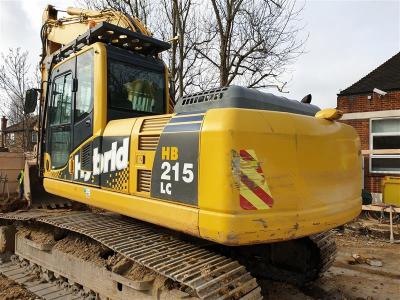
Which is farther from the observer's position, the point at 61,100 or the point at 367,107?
the point at 367,107

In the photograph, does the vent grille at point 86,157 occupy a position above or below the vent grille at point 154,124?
below

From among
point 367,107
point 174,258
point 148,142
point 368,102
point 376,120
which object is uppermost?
point 368,102

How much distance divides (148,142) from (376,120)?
1097cm

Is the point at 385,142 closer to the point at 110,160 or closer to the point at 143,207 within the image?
the point at 110,160

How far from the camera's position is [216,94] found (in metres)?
3.18

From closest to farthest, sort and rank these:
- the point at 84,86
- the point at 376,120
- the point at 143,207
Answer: the point at 143,207 < the point at 84,86 < the point at 376,120

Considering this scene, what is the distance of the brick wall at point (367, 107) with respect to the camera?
12002 mm

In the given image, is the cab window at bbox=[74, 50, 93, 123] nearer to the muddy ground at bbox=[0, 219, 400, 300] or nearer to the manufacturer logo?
the manufacturer logo

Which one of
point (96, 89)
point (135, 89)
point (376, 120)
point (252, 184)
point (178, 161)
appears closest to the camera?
Answer: point (252, 184)

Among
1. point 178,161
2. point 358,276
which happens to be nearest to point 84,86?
point 178,161

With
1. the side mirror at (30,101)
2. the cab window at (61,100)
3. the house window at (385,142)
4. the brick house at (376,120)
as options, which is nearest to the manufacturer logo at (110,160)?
the cab window at (61,100)

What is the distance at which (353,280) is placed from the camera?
5.20 meters

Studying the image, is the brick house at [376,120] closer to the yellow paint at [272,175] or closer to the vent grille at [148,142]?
the yellow paint at [272,175]

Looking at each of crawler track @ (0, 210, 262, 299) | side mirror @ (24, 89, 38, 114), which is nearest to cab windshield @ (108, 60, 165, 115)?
crawler track @ (0, 210, 262, 299)
